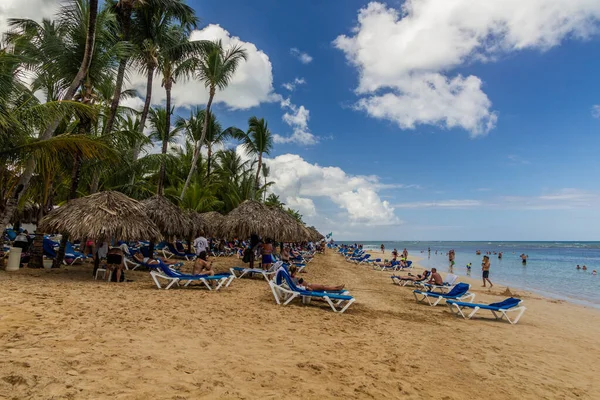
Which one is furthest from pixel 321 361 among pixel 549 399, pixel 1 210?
pixel 1 210

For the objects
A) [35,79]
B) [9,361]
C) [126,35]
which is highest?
[126,35]

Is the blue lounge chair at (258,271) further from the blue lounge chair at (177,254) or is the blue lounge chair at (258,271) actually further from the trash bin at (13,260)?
the trash bin at (13,260)

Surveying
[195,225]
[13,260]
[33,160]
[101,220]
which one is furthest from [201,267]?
[13,260]

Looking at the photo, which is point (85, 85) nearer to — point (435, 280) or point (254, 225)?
point (254, 225)

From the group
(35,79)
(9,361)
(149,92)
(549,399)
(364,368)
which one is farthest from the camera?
(149,92)

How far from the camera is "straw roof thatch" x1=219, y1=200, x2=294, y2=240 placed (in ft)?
40.1

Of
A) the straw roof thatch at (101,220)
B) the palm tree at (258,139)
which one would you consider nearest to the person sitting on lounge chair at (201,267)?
A: the straw roof thatch at (101,220)

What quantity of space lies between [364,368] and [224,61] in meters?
17.3

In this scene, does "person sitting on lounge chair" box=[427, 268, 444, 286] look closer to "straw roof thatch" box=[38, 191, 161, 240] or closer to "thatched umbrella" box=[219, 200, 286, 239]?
"thatched umbrella" box=[219, 200, 286, 239]

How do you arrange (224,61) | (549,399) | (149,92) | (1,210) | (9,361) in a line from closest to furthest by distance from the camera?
(9,361)
(549,399)
(1,210)
(149,92)
(224,61)

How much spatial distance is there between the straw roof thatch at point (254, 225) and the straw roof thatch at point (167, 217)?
4.45ft

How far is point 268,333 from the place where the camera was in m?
5.17

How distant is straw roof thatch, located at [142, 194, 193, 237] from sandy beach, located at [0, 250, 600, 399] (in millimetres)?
3542

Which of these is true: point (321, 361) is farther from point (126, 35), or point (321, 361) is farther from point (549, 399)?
point (126, 35)
